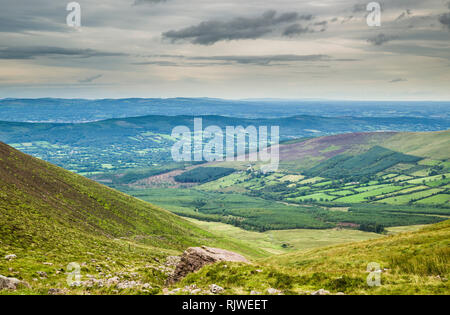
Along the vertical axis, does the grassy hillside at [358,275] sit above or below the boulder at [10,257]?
above

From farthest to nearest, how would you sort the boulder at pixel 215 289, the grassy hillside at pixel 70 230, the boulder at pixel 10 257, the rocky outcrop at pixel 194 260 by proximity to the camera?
the grassy hillside at pixel 70 230
the boulder at pixel 10 257
the rocky outcrop at pixel 194 260
the boulder at pixel 215 289

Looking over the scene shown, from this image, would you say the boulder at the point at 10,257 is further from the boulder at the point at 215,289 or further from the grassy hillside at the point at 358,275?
the boulder at the point at 215,289

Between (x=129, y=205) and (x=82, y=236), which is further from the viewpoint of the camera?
(x=129, y=205)

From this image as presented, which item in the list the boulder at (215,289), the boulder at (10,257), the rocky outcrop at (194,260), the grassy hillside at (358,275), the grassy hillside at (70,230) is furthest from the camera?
the grassy hillside at (70,230)

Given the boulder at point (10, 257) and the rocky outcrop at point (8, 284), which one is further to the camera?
the boulder at point (10, 257)

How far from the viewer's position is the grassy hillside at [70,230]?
140 ft

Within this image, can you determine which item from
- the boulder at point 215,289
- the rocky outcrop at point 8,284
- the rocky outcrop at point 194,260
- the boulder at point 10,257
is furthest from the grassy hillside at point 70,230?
the boulder at point 215,289

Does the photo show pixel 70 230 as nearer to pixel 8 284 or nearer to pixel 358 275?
pixel 8 284

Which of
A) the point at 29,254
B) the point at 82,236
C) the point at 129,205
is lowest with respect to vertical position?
the point at 129,205
